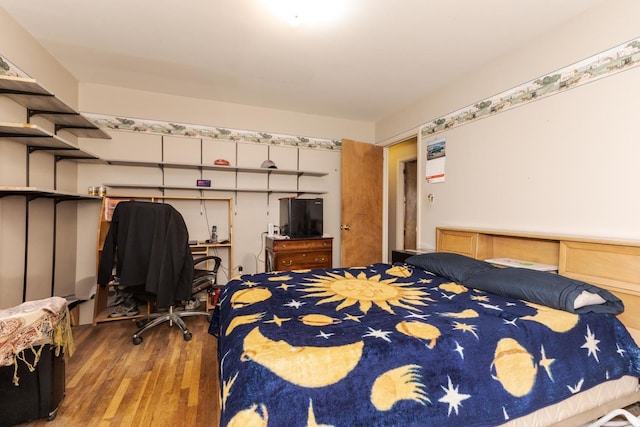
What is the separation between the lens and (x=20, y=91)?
6.58 feet

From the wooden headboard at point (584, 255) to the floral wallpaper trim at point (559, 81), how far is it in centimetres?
112

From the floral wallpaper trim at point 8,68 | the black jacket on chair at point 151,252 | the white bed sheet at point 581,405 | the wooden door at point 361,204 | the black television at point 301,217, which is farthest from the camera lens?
the wooden door at point 361,204

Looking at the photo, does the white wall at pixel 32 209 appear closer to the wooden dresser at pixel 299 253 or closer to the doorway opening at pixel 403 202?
the wooden dresser at pixel 299 253

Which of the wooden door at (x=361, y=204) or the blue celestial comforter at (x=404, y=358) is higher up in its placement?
the wooden door at (x=361, y=204)

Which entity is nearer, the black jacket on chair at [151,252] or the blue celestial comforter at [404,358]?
the blue celestial comforter at [404,358]

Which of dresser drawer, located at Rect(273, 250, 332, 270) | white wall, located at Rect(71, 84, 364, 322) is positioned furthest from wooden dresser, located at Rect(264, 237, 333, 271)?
white wall, located at Rect(71, 84, 364, 322)

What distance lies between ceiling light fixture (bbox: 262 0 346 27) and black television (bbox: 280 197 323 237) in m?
1.93

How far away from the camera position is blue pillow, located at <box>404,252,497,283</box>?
210 cm

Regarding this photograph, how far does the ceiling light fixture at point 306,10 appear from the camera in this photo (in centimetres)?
189

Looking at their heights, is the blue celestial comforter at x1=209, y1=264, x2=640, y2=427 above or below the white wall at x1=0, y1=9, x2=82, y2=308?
below

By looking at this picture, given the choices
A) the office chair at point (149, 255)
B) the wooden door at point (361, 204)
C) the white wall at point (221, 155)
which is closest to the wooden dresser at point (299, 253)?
the wooden door at point (361, 204)

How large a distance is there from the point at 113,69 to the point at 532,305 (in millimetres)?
4047

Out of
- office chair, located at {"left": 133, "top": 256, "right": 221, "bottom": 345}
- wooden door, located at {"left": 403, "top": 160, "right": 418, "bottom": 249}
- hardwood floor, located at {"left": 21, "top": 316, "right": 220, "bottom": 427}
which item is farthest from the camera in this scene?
wooden door, located at {"left": 403, "top": 160, "right": 418, "bottom": 249}

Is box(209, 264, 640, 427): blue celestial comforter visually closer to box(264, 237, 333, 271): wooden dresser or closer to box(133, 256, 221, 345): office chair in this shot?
box(133, 256, 221, 345): office chair
